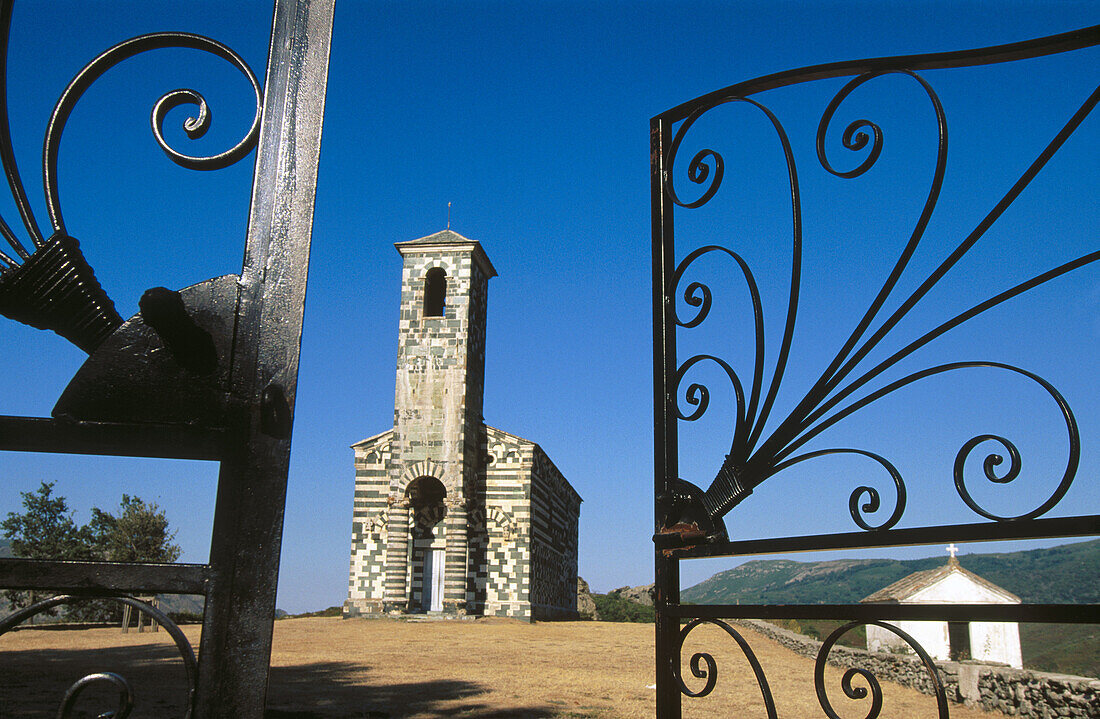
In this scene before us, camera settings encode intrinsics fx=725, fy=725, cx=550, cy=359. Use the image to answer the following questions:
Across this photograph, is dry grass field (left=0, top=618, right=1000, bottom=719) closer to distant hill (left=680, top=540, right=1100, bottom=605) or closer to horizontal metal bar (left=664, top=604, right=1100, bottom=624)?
distant hill (left=680, top=540, right=1100, bottom=605)

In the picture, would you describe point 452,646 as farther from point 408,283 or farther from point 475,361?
point 408,283

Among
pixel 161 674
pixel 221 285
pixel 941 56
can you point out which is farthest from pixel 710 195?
pixel 161 674

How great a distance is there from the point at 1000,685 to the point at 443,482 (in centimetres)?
1454

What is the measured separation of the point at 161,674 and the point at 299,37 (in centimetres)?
1034

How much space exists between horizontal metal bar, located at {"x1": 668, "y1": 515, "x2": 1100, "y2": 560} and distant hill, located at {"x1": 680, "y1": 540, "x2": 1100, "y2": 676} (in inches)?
24.8

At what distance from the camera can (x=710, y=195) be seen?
2137 mm

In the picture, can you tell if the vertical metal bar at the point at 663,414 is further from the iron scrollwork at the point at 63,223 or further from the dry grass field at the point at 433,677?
the dry grass field at the point at 433,677

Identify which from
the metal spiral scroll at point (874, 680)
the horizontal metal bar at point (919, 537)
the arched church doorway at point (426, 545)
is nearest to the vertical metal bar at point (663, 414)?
the horizontal metal bar at point (919, 537)

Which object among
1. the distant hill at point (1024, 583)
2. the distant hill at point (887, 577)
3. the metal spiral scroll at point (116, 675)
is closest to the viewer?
the metal spiral scroll at point (116, 675)

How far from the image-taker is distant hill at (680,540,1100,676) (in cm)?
2480

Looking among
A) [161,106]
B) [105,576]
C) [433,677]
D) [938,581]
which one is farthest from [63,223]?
[938,581]

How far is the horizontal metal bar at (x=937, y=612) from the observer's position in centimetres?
131

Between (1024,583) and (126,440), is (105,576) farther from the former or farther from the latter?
(1024,583)

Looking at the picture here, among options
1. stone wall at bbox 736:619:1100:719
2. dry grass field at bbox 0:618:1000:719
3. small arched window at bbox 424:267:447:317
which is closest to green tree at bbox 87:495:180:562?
dry grass field at bbox 0:618:1000:719
